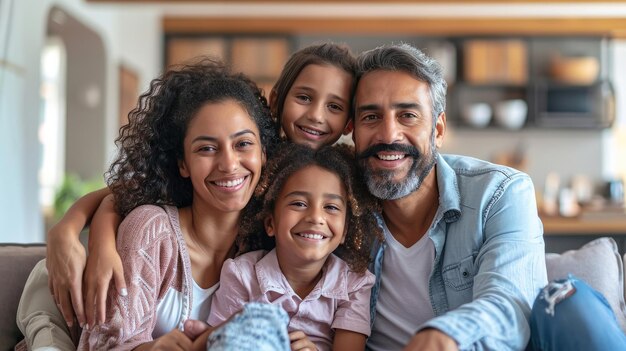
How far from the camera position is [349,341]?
185 cm

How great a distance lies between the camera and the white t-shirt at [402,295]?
194cm

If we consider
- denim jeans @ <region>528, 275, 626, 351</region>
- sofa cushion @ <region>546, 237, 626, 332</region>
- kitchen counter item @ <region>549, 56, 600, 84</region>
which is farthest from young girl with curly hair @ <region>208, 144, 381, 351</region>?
kitchen counter item @ <region>549, 56, 600, 84</region>

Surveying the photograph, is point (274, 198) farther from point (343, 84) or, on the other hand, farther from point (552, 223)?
point (552, 223)

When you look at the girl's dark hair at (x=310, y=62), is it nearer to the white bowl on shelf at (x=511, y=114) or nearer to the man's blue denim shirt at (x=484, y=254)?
the man's blue denim shirt at (x=484, y=254)

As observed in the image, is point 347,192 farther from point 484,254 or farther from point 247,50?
point 247,50

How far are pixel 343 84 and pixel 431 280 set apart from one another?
2.09 feet

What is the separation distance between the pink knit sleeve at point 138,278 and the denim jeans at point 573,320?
91cm

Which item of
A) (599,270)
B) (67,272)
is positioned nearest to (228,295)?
(67,272)

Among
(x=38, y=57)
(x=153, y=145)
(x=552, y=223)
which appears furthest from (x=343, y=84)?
(x=552, y=223)

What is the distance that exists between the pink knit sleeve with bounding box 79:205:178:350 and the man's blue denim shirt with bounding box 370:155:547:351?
0.59m

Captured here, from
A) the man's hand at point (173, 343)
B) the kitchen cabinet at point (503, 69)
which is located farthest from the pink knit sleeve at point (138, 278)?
the kitchen cabinet at point (503, 69)

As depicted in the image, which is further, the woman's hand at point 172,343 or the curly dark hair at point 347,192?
the curly dark hair at point 347,192

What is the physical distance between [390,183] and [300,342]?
504mm

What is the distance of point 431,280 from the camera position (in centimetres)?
192
